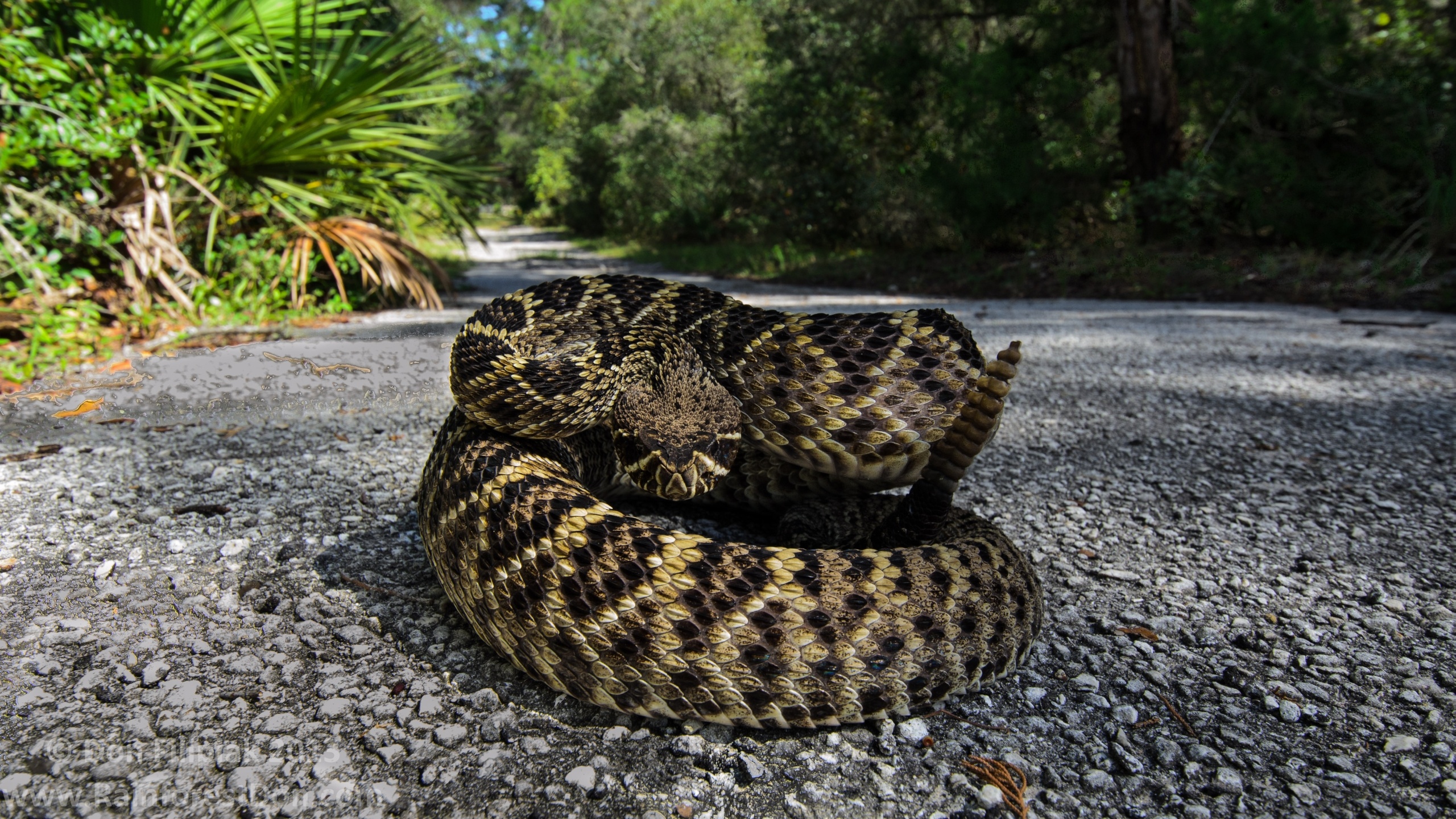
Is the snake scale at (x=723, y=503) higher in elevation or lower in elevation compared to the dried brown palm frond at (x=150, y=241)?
lower

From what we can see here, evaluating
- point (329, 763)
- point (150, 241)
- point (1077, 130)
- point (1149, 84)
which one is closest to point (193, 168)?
point (150, 241)

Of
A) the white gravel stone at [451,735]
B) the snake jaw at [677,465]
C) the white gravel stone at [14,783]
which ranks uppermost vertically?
the snake jaw at [677,465]

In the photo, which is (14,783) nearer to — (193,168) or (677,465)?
(677,465)

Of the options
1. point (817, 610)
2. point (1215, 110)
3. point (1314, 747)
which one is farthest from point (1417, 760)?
point (1215, 110)

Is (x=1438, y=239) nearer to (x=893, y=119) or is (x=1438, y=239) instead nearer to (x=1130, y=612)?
(x=893, y=119)

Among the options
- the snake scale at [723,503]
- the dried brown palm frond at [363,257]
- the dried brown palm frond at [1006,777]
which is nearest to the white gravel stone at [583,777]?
the snake scale at [723,503]

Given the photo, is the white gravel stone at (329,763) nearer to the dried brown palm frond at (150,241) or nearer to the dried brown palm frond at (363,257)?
the dried brown palm frond at (150,241)

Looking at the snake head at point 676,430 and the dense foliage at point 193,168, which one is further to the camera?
the dense foliage at point 193,168

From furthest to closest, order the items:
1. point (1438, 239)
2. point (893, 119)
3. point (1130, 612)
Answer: point (893, 119) → point (1438, 239) → point (1130, 612)
